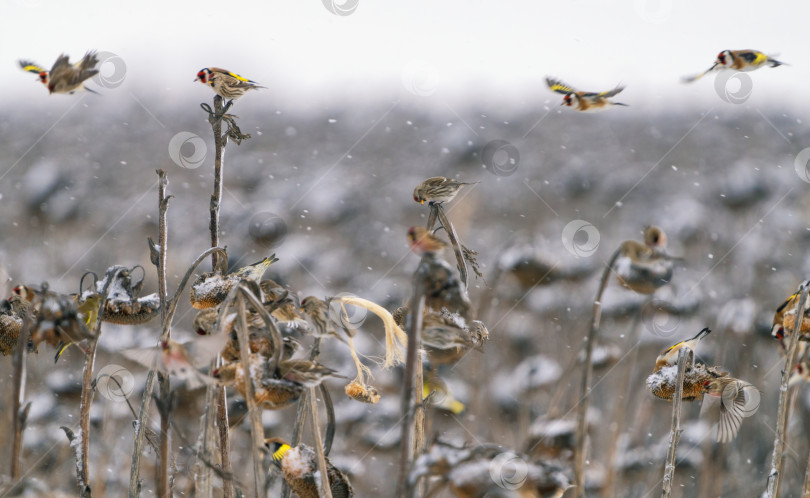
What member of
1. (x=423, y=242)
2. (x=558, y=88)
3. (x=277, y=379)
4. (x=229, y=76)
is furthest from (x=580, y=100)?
(x=277, y=379)

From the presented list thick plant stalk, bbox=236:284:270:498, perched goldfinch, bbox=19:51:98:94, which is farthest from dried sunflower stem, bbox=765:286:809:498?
perched goldfinch, bbox=19:51:98:94

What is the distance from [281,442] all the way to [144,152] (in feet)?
22.0

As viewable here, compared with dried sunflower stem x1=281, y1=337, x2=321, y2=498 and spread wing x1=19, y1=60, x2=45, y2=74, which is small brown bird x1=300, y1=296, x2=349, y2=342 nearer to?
dried sunflower stem x1=281, y1=337, x2=321, y2=498

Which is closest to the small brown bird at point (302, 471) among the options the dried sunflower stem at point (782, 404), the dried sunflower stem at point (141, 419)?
the dried sunflower stem at point (141, 419)

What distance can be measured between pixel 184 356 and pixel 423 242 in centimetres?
22

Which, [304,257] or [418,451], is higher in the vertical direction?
[418,451]

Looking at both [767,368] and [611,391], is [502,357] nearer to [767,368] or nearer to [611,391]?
[611,391]

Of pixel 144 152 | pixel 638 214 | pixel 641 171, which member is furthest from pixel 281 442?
pixel 144 152

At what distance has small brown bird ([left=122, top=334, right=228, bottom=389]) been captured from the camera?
0.54m

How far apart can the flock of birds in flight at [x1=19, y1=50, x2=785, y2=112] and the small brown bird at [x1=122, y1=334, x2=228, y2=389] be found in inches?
17.9

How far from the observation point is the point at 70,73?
85 centimetres

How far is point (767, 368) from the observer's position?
3043 mm

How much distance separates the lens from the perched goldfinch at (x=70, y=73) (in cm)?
85

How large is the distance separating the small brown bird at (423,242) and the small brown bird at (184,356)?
180mm
